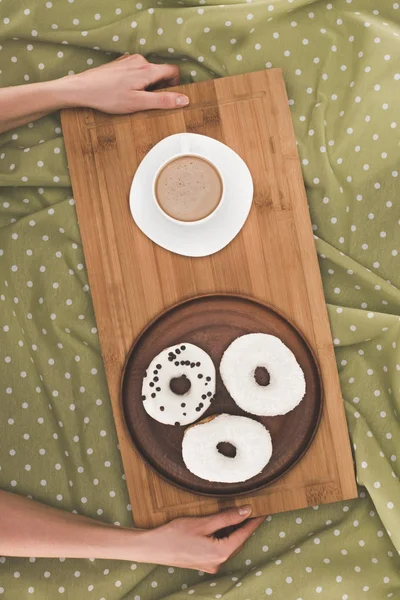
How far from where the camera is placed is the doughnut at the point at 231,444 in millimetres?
1113

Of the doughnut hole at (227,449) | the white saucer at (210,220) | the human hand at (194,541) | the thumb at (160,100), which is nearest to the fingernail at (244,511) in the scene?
the human hand at (194,541)

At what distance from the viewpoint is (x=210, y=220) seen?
114cm

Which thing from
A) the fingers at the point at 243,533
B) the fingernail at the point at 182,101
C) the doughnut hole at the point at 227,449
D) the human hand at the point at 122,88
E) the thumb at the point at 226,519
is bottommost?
the fingers at the point at 243,533

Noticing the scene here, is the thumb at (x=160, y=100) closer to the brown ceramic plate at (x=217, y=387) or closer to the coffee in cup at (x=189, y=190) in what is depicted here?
the coffee in cup at (x=189, y=190)

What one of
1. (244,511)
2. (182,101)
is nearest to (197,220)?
(182,101)

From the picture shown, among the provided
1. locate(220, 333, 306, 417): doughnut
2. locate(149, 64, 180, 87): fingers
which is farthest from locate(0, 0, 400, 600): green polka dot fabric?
locate(220, 333, 306, 417): doughnut

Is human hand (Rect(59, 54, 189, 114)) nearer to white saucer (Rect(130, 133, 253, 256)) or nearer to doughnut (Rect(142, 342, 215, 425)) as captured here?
white saucer (Rect(130, 133, 253, 256))

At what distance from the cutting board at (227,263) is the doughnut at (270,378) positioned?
0.25ft

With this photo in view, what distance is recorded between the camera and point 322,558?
1198 mm

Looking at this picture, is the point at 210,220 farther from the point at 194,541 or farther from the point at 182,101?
the point at 194,541

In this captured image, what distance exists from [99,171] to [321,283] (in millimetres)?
470

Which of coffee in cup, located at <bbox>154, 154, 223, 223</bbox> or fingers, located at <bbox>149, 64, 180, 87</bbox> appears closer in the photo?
coffee in cup, located at <bbox>154, 154, 223, 223</bbox>

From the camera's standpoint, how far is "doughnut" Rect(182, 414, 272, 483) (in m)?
1.11

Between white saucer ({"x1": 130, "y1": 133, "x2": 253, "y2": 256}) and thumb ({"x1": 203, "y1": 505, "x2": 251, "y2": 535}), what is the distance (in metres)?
0.48
